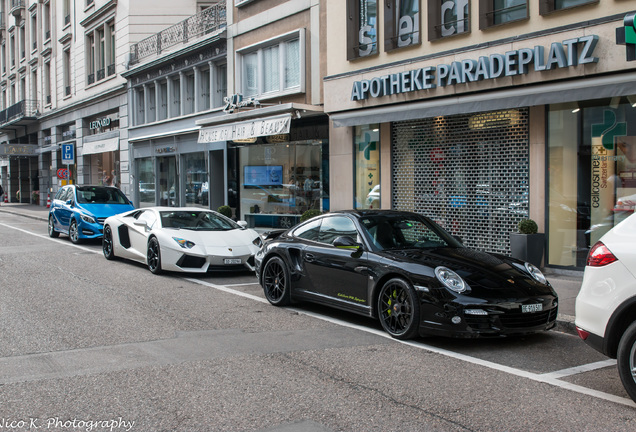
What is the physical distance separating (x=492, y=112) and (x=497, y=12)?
6.67 ft

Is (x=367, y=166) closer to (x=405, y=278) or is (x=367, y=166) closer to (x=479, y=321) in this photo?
(x=405, y=278)

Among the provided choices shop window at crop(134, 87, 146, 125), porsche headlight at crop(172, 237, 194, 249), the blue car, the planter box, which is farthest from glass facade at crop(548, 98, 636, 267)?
shop window at crop(134, 87, 146, 125)

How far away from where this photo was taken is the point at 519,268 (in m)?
7.27

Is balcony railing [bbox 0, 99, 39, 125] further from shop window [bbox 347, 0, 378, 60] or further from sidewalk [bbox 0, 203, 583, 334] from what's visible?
sidewalk [bbox 0, 203, 583, 334]

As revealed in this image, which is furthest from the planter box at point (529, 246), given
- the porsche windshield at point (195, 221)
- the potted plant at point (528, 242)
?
the porsche windshield at point (195, 221)

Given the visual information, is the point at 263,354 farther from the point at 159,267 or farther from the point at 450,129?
the point at 450,129

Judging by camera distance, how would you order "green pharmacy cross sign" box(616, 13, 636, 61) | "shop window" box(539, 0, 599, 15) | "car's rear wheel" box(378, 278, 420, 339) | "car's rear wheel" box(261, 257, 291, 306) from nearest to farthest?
1. "car's rear wheel" box(378, 278, 420, 339)
2. "car's rear wheel" box(261, 257, 291, 306)
3. "green pharmacy cross sign" box(616, 13, 636, 61)
4. "shop window" box(539, 0, 599, 15)

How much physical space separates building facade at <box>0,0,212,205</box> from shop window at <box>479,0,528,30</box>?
60.6ft

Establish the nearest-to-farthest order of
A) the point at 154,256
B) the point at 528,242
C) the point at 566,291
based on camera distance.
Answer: the point at 566,291 → the point at 528,242 → the point at 154,256

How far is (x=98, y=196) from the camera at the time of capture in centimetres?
1828

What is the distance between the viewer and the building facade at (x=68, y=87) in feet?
99.5

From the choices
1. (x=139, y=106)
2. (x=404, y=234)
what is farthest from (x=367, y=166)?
(x=139, y=106)

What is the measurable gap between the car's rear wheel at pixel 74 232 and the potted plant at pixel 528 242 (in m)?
11.6

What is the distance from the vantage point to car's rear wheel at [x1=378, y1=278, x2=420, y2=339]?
674 centimetres
